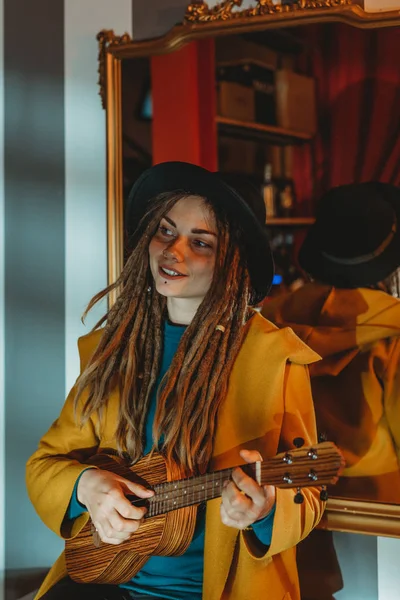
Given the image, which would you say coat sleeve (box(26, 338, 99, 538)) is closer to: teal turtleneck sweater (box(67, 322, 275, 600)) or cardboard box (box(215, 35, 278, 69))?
teal turtleneck sweater (box(67, 322, 275, 600))

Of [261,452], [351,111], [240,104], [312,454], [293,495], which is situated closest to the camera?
[312,454]

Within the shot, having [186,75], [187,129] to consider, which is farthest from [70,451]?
[186,75]

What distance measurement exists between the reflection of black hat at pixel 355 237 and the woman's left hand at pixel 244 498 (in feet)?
2.11

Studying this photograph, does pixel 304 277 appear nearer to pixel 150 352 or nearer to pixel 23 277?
pixel 150 352

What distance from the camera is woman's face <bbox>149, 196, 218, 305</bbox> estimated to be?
1.71 m

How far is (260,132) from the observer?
6.35 feet

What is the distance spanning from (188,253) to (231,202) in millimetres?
158

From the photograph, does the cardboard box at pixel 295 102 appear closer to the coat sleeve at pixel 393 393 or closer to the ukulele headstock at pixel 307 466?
the coat sleeve at pixel 393 393

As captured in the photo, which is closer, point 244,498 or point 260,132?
point 244,498

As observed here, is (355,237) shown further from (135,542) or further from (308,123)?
(135,542)

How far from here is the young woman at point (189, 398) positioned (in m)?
1.60

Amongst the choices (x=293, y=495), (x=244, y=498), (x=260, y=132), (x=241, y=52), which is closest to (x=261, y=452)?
(x=293, y=495)

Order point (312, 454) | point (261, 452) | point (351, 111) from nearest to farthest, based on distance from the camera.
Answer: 1. point (312, 454)
2. point (261, 452)
3. point (351, 111)

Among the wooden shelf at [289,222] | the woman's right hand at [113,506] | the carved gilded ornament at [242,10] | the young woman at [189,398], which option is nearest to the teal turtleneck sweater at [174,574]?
the young woman at [189,398]
